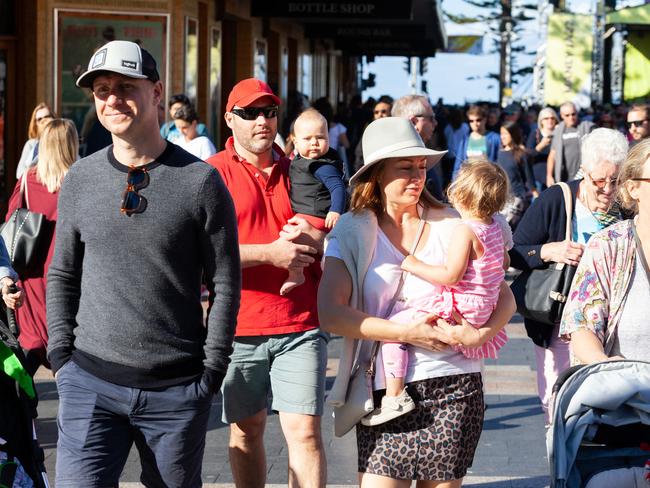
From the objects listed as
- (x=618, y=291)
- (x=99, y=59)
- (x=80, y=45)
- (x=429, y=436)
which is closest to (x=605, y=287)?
(x=618, y=291)

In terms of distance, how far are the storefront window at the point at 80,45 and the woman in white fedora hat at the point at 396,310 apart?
1069cm

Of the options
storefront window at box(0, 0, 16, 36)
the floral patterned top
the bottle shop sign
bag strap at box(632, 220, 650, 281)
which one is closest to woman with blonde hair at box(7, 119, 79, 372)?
the floral patterned top

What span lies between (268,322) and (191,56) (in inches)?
481

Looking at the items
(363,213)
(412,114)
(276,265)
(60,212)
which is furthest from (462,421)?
(412,114)

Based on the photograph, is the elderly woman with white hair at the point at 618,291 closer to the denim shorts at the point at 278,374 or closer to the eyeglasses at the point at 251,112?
the denim shorts at the point at 278,374

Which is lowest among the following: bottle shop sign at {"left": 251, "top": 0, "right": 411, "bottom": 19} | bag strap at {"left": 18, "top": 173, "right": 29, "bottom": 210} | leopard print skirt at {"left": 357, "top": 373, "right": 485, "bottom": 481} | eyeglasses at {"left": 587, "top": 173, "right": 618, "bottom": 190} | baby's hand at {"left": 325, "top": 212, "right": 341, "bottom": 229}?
leopard print skirt at {"left": 357, "top": 373, "right": 485, "bottom": 481}

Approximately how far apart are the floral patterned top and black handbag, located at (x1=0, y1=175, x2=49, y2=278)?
3798 millimetres

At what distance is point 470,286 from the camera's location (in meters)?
4.77

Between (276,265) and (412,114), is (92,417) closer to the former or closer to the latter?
(276,265)

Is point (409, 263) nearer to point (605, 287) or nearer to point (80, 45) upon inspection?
point (605, 287)

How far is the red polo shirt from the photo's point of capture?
554cm

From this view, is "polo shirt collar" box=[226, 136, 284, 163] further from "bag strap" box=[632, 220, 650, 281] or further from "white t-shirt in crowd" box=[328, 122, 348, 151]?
"white t-shirt in crowd" box=[328, 122, 348, 151]

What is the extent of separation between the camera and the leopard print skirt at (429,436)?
459 centimetres

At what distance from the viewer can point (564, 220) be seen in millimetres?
6332
